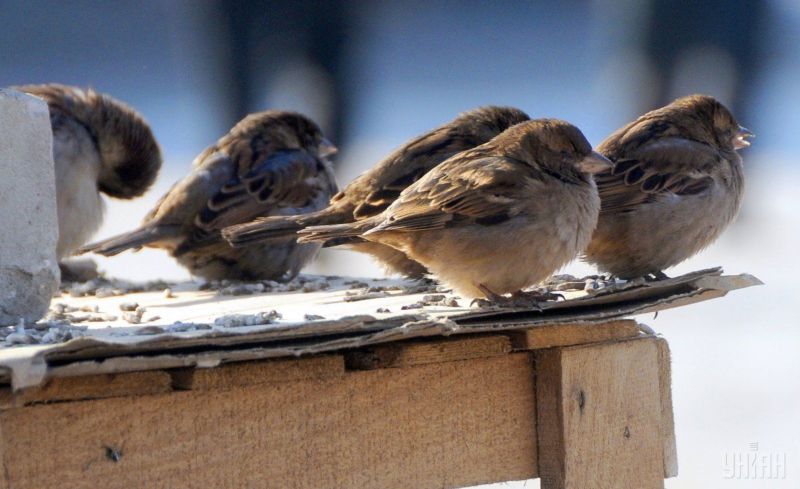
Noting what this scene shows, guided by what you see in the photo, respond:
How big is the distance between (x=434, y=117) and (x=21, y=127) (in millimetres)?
6543

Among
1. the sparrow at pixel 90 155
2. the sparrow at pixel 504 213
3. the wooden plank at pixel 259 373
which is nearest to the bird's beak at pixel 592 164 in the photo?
the sparrow at pixel 504 213

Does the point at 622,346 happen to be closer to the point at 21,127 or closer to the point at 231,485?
the point at 231,485

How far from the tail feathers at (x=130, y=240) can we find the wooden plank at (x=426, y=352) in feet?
7.07

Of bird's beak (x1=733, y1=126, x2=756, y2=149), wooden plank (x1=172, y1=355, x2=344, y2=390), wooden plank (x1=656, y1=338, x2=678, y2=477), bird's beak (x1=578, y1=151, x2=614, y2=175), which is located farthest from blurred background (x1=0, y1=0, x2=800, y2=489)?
wooden plank (x1=172, y1=355, x2=344, y2=390)

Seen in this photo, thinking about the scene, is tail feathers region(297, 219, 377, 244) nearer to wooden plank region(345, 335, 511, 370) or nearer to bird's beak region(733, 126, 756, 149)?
wooden plank region(345, 335, 511, 370)

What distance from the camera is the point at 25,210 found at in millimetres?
2496

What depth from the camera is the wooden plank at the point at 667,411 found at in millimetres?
2604

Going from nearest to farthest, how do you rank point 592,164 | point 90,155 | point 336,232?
1. point 592,164
2. point 336,232
3. point 90,155

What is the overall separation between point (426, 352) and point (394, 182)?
1.56 m

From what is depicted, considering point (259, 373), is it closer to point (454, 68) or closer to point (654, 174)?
point (654, 174)

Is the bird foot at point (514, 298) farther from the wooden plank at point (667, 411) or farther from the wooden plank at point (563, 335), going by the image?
the wooden plank at point (667, 411)

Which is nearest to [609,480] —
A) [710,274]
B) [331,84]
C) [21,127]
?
[710,274]
